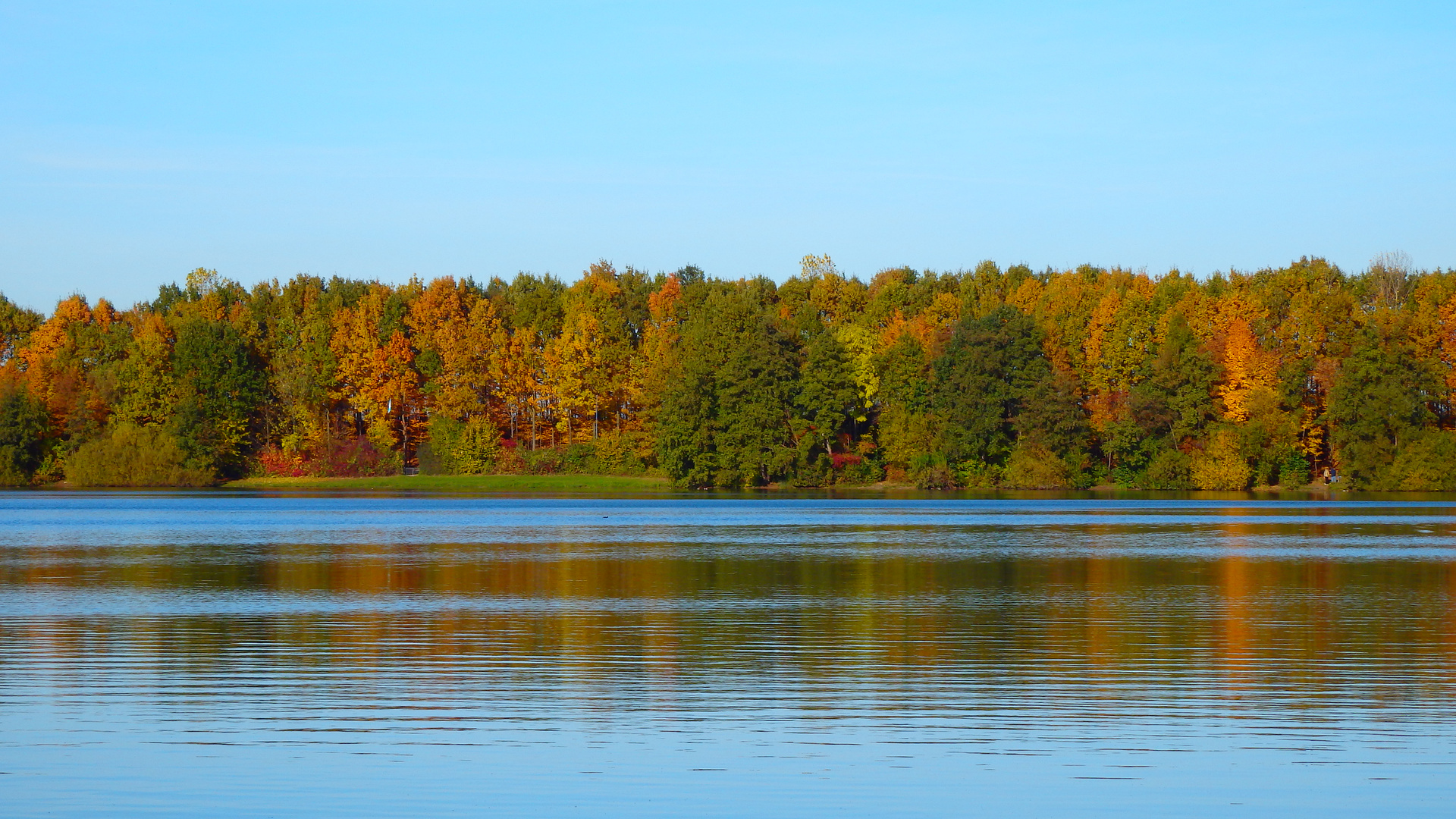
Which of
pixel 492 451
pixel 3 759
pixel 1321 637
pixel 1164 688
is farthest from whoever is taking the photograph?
pixel 492 451

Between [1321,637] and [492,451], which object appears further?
[492,451]

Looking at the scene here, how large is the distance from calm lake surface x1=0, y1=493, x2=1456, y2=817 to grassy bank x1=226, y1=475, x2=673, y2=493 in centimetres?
5155

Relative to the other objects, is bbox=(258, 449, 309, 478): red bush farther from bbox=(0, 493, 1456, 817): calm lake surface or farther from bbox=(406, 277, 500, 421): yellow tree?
bbox=(0, 493, 1456, 817): calm lake surface

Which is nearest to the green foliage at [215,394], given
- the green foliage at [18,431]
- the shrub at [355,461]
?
the shrub at [355,461]

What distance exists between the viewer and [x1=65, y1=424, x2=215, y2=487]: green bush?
299 ft

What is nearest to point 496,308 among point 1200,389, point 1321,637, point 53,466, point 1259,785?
point 53,466

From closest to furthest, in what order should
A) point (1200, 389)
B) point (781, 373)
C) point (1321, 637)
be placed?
point (1321, 637)
point (1200, 389)
point (781, 373)

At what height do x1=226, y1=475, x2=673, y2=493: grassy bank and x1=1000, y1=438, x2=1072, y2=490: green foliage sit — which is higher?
x1=1000, y1=438, x2=1072, y2=490: green foliage

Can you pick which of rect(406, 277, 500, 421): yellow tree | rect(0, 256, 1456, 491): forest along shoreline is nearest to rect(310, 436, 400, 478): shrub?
rect(0, 256, 1456, 491): forest along shoreline

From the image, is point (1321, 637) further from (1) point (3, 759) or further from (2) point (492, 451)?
(2) point (492, 451)

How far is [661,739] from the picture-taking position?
42.0 feet

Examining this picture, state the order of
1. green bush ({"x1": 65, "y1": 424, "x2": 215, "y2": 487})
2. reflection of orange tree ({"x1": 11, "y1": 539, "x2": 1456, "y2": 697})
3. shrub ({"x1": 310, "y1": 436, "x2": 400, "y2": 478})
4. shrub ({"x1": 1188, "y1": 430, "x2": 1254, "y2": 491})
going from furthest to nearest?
shrub ({"x1": 310, "y1": 436, "x2": 400, "y2": 478})
green bush ({"x1": 65, "y1": 424, "x2": 215, "y2": 487})
shrub ({"x1": 1188, "y1": 430, "x2": 1254, "y2": 491})
reflection of orange tree ({"x1": 11, "y1": 539, "x2": 1456, "y2": 697})

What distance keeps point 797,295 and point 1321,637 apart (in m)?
82.7

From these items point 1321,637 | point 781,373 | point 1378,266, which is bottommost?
point 1321,637
